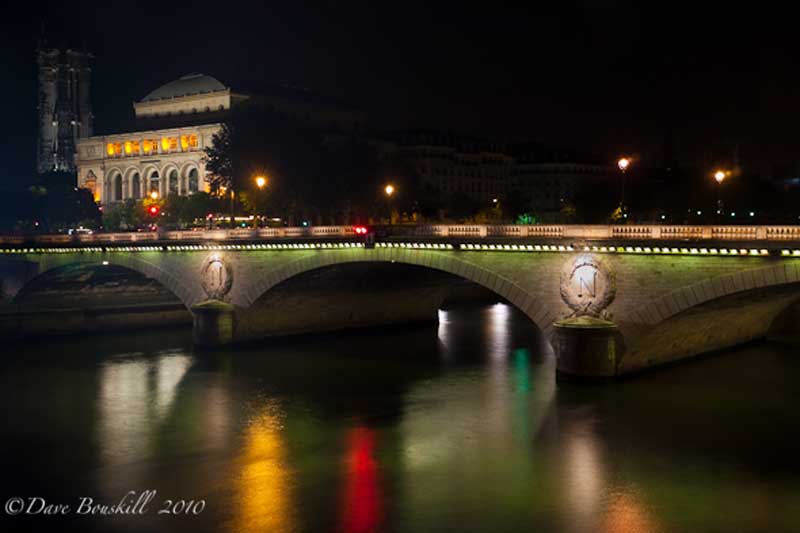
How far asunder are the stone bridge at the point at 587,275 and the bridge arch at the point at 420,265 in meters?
0.06

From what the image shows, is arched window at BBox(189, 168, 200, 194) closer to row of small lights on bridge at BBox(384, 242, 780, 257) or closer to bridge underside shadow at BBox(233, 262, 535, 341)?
bridge underside shadow at BBox(233, 262, 535, 341)

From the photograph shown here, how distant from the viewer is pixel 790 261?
111ft

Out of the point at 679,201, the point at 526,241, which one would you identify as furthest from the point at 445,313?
the point at 526,241

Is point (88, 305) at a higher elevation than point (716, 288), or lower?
lower

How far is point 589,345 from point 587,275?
2865 mm

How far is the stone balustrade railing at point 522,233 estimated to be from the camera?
35469 millimetres

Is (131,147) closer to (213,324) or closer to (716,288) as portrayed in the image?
(213,324)

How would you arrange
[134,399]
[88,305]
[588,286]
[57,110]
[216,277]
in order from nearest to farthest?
[588,286] < [134,399] < [216,277] < [88,305] < [57,110]

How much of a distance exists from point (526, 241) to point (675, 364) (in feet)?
31.4

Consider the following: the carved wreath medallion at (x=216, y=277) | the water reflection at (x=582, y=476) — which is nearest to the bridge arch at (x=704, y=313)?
the water reflection at (x=582, y=476)

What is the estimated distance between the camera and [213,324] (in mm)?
55594

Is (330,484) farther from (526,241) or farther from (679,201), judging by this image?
(679,201)

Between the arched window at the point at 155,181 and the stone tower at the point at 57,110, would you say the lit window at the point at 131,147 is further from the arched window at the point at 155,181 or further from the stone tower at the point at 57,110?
the stone tower at the point at 57,110

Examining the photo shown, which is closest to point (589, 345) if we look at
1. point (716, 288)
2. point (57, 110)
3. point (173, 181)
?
point (716, 288)
